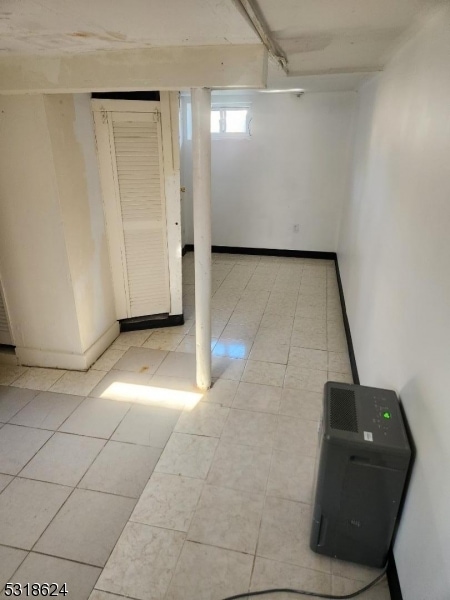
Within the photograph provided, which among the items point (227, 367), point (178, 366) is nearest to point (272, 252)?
point (227, 367)

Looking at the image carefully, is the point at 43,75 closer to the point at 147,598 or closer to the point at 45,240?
the point at 45,240

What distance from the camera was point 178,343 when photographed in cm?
352

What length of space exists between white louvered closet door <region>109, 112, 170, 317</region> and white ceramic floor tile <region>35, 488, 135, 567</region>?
1.93m

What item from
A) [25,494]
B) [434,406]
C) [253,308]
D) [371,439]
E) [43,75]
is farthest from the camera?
[253,308]

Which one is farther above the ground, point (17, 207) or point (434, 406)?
point (17, 207)

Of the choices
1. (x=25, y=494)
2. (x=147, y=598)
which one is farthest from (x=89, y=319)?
(x=147, y=598)

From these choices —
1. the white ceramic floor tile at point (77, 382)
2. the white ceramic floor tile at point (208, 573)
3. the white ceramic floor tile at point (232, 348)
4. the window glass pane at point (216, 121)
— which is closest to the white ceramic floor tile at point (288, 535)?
the white ceramic floor tile at point (208, 573)

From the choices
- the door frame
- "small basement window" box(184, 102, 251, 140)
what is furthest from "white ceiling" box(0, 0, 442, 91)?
"small basement window" box(184, 102, 251, 140)

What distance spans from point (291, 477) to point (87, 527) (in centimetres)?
109

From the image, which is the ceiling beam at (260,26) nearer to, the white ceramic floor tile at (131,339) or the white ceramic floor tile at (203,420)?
the white ceramic floor tile at (203,420)

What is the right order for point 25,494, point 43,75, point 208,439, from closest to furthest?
point 25,494, point 43,75, point 208,439

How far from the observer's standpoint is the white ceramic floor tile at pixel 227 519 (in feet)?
5.82

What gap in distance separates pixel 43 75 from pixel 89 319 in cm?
173

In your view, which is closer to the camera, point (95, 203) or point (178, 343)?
point (95, 203)
